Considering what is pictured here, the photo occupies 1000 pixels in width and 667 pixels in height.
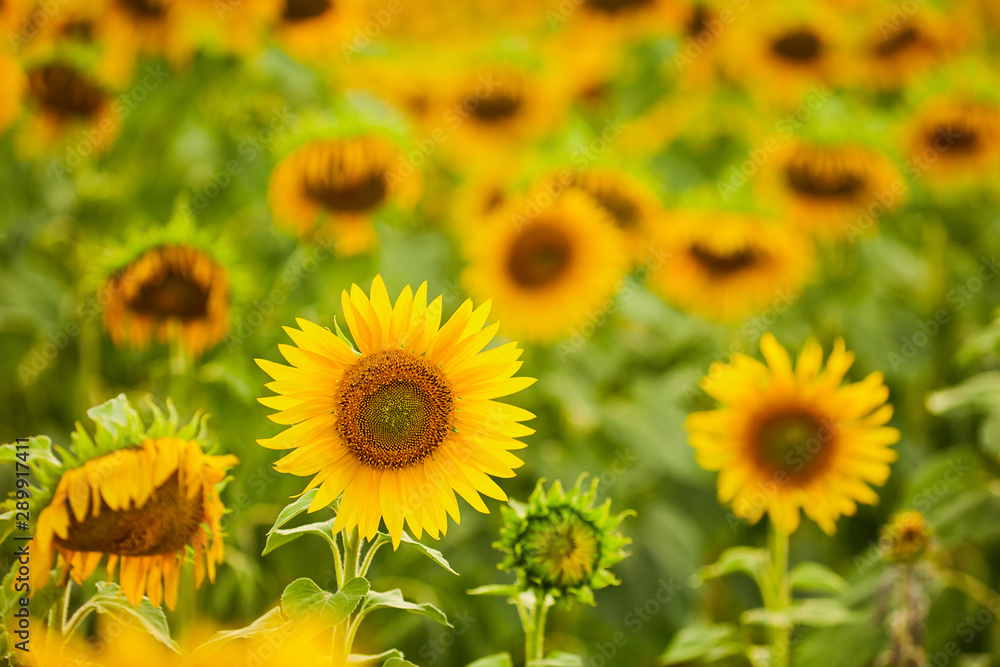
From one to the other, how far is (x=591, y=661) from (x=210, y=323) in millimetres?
1016

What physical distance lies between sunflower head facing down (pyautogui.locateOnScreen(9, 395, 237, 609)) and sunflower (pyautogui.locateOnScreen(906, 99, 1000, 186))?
2039mm

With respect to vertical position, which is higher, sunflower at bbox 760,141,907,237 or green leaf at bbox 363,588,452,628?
sunflower at bbox 760,141,907,237

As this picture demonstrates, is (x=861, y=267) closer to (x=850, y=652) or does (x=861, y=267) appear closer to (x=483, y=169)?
(x=483, y=169)

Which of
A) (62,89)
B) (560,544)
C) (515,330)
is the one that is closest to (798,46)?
(515,330)

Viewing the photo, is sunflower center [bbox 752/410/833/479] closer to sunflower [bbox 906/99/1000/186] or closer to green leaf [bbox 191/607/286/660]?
green leaf [bbox 191/607/286/660]

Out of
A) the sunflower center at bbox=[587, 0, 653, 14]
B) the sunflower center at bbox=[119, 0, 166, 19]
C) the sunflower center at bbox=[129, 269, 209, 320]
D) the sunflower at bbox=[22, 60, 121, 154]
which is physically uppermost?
the sunflower center at bbox=[587, 0, 653, 14]

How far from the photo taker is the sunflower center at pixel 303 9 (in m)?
2.23

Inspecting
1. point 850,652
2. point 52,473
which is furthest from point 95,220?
point 850,652

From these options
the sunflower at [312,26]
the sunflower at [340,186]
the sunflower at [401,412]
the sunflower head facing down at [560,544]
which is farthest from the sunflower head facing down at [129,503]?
the sunflower at [312,26]

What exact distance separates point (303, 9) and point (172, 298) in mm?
1175

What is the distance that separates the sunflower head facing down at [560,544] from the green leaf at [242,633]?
22 centimetres

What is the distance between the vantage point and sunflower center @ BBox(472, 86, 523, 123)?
2.42 metres

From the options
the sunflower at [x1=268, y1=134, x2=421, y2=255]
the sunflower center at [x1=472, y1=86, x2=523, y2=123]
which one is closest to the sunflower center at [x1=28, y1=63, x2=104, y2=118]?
the sunflower at [x1=268, y1=134, x2=421, y2=255]

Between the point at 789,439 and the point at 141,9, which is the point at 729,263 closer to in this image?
the point at 789,439
